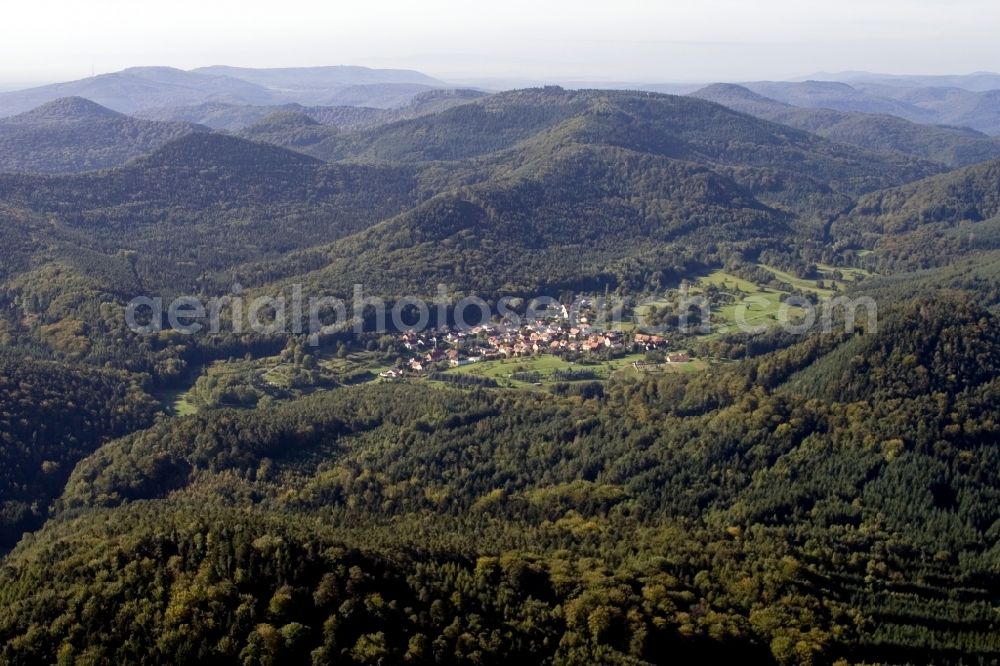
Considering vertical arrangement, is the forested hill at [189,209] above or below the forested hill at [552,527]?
above

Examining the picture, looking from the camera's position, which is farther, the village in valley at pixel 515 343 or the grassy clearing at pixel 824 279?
the grassy clearing at pixel 824 279

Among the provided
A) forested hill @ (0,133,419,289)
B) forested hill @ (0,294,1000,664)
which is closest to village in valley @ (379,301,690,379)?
forested hill @ (0,294,1000,664)

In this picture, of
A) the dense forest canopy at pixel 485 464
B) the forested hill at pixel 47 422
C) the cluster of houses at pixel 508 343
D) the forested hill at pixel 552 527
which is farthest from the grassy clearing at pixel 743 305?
the forested hill at pixel 47 422

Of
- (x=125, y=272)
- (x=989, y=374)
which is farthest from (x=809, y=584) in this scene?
(x=125, y=272)

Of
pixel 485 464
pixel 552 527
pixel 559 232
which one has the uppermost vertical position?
pixel 559 232

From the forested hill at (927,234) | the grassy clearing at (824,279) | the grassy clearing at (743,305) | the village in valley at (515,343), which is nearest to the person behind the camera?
the village in valley at (515,343)

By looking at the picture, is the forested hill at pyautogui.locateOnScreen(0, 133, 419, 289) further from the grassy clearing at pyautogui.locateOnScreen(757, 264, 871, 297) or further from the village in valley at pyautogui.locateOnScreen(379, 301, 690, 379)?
the grassy clearing at pyautogui.locateOnScreen(757, 264, 871, 297)

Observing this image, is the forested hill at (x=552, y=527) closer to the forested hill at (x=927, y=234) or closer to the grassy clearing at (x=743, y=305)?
the grassy clearing at (x=743, y=305)

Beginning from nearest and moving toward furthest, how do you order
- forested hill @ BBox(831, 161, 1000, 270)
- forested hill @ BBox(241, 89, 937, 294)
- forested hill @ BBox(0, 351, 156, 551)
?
forested hill @ BBox(0, 351, 156, 551) → forested hill @ BBox(241, 89, 937, 294) → forested hill @ BBox(831, 161, 1000, 270)

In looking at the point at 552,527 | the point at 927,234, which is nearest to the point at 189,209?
the point at 552,527

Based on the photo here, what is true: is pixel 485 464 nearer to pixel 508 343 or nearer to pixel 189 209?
pixel 508 343
